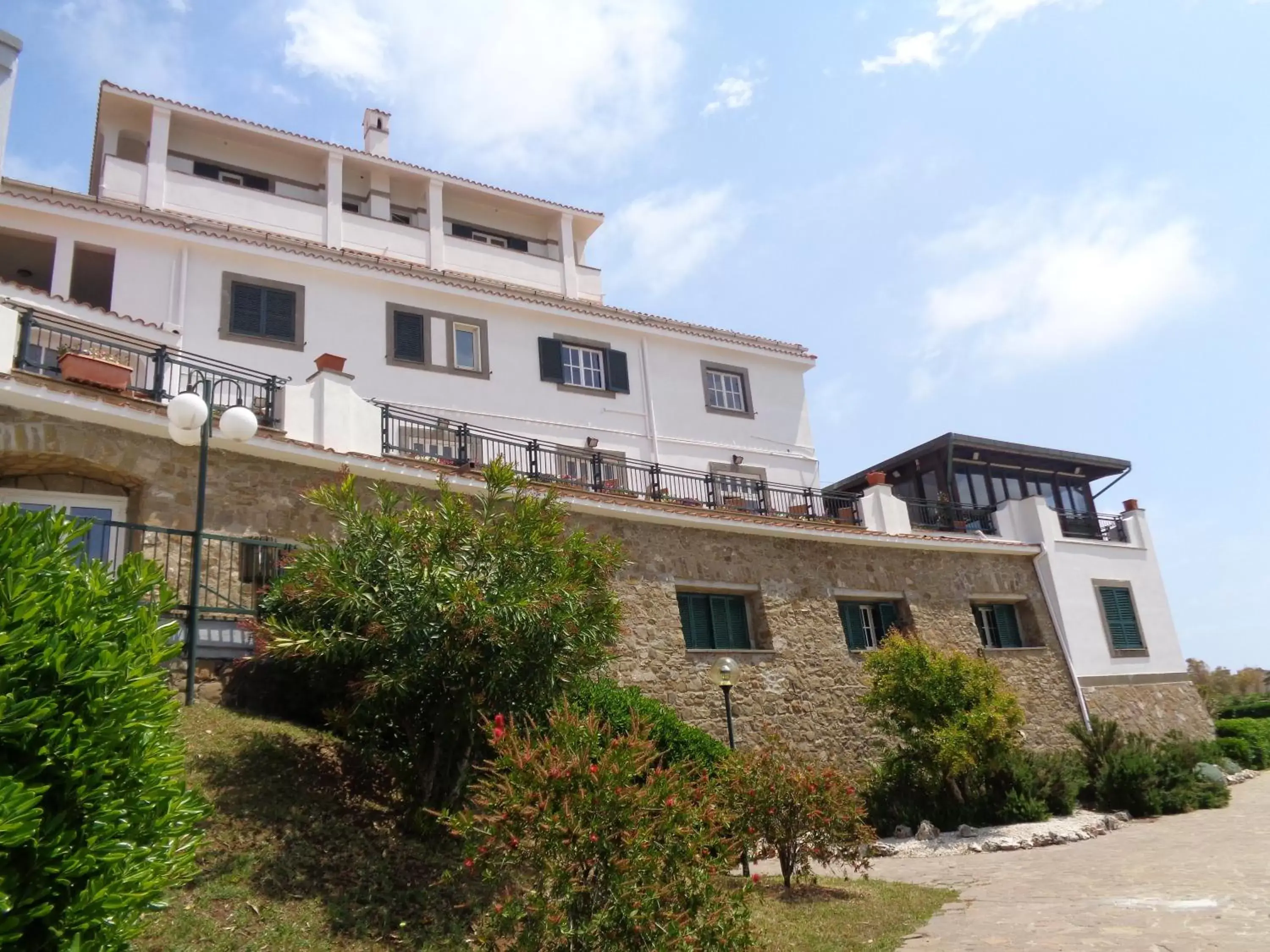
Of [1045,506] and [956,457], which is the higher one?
[956,457]

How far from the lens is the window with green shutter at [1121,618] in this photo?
21.3 meters

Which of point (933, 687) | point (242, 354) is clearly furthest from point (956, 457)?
point (242, 354)

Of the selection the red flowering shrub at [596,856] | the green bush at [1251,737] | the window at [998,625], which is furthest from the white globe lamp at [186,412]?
the green bush at [1251,737]

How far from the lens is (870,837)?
948cm

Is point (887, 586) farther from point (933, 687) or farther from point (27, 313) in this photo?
point (27, 313)

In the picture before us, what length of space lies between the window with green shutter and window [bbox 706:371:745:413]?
9744 millimetres

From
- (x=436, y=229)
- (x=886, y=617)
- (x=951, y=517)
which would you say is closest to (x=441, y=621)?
(x=886, y=617)

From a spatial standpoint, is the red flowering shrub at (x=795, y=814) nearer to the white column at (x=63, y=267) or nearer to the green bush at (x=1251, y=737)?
the white column at (x=63, y=267)

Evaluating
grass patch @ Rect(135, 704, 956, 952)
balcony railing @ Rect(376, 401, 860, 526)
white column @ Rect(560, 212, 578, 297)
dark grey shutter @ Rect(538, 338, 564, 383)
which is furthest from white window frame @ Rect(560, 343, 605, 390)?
grass patch @ Rect(135, 704, 956, 952)

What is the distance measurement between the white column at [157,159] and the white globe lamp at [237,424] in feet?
36.5

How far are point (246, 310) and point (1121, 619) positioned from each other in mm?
20542

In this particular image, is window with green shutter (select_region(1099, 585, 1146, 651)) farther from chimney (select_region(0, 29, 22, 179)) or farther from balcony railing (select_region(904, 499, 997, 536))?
chimney (select_region(0, 29, 22, 179))

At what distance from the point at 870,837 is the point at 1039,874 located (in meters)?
2.78

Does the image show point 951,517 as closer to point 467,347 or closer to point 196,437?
point 467,347
